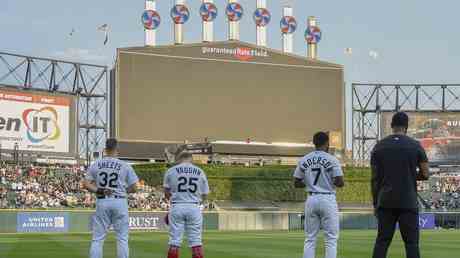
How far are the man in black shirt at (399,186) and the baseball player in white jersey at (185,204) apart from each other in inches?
129

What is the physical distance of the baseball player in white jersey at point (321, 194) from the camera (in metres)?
11.5

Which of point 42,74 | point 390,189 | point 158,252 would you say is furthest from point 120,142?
point 390,189

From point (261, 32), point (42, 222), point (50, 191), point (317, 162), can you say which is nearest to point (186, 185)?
point (317, 162)

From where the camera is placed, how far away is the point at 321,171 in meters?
11.6

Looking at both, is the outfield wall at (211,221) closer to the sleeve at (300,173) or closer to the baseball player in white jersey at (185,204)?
the baseball player in white jersey at (185,204)

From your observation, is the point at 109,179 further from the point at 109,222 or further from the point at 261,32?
the point at 261,32

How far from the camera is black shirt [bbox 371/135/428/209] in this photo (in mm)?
10039

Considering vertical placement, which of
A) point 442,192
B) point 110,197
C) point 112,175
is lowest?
point 442,192

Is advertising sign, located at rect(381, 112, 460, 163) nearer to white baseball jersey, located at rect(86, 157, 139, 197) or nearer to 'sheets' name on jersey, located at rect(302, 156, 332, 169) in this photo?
white baseball jersey, located at rect(86, 157, 139, 197)

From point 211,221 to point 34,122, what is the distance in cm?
1573

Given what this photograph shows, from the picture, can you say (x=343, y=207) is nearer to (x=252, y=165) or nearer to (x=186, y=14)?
(x=252, y=165)

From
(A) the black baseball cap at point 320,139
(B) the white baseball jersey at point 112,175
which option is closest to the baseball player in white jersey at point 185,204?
(B) the white baseball jersey at point 112,175

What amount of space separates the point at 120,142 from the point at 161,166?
10.9ft

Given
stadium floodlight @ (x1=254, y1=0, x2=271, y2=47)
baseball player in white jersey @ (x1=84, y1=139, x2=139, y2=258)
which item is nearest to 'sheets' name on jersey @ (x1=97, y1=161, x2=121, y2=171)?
baseball player in white jersey @ (x1=84, y1=139, x2=139, y2=258)
